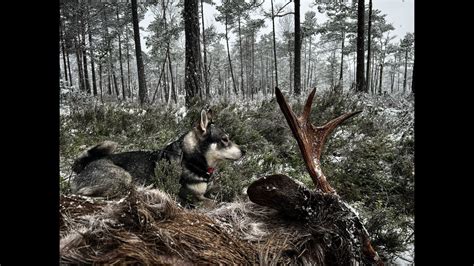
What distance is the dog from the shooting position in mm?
2891

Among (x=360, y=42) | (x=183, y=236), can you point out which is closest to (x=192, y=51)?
(x=183, y=236)

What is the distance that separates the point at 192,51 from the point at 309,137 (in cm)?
377

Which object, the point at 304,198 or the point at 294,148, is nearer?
the point at 304,198

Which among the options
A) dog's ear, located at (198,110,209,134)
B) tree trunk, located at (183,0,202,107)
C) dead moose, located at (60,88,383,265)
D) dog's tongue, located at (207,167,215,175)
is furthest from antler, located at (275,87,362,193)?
tree trunk, located at (183,0,202,107)

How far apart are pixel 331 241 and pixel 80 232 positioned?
92 centimetres

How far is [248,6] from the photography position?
20.4 feet

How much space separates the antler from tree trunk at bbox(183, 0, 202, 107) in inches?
131

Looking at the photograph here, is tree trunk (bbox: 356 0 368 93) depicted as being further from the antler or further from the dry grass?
the dry grass

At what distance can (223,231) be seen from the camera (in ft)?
4.09

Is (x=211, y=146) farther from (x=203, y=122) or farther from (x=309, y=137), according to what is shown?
(x=309, y=137)

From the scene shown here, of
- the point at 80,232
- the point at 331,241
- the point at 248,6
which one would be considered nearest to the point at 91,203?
the point at 80,232

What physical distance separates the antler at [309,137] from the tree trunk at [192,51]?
131 inches
